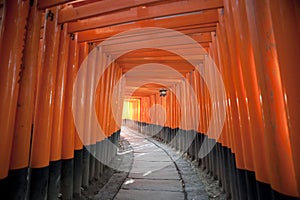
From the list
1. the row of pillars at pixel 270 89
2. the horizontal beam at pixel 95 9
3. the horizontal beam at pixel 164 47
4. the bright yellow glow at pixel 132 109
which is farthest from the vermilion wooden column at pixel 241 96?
the bright yellow glow at pixel 132 109

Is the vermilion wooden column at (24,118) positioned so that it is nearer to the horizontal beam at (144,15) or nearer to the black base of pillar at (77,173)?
the horizontal beam at (144,15)

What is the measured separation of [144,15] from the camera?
83.4 inches

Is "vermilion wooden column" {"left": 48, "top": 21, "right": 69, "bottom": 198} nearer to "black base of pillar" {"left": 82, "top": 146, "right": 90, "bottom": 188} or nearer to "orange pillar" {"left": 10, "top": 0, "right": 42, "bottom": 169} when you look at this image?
"orange pillar" {"left": 10, "top": 0, "right": 42, "bottom": 169}

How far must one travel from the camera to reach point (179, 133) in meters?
5.96

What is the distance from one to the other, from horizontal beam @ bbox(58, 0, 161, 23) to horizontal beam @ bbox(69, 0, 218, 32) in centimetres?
25

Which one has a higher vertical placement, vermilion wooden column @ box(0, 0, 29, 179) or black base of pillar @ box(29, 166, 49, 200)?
vermilion wooden column @ box(0, 0, 29, 179)

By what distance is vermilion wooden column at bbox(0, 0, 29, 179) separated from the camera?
128cm

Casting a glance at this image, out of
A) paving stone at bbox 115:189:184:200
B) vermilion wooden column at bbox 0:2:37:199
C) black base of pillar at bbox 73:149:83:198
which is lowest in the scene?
paving stone at bbox 115:189:184:200

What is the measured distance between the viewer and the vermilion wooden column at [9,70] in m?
1.28

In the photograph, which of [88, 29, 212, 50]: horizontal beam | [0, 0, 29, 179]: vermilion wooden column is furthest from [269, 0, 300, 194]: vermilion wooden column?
[0, 0, 29, 179]: vermilion wooden column

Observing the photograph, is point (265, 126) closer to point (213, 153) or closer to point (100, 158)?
point (213, 153)

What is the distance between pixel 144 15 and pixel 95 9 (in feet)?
1.92

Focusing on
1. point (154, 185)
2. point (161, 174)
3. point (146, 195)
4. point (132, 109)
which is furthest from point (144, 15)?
point (132, 109)

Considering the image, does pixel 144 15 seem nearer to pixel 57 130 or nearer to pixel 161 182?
pixel 57 130
